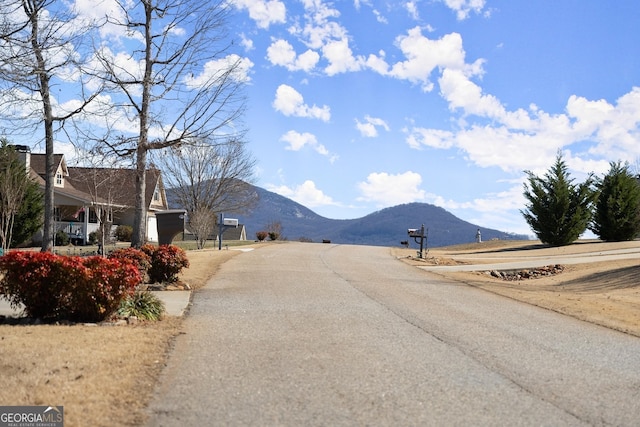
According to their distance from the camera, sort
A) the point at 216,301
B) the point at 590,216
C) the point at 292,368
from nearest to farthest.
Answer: the point at 292,368, the point at 216,301, the point at 590,216

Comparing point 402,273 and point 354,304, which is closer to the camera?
point 354,304

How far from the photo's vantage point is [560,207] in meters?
39.3

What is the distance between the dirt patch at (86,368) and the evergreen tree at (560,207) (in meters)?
34.8

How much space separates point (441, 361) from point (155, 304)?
5.31 meters

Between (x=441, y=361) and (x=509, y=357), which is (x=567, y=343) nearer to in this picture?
(x=509, y=357)

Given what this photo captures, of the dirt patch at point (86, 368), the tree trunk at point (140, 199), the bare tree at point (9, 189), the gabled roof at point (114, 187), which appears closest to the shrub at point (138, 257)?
the tree trunk at point (140, 199)

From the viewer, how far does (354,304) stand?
1295 cm

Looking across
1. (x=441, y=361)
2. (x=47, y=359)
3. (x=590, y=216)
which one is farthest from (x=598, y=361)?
(x=590, y=216)

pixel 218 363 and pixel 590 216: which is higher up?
pixel 590 216

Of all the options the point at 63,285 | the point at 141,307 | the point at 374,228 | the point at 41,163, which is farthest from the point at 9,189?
the point at 374,228

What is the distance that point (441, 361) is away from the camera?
7.66 meters

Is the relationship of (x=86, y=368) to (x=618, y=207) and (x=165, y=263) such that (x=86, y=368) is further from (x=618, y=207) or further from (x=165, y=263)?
(x=618, y=207)

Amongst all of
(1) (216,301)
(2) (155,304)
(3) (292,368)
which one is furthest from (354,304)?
(3) (292,368)

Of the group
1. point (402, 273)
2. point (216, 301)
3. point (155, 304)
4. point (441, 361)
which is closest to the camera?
point (441, 361)
